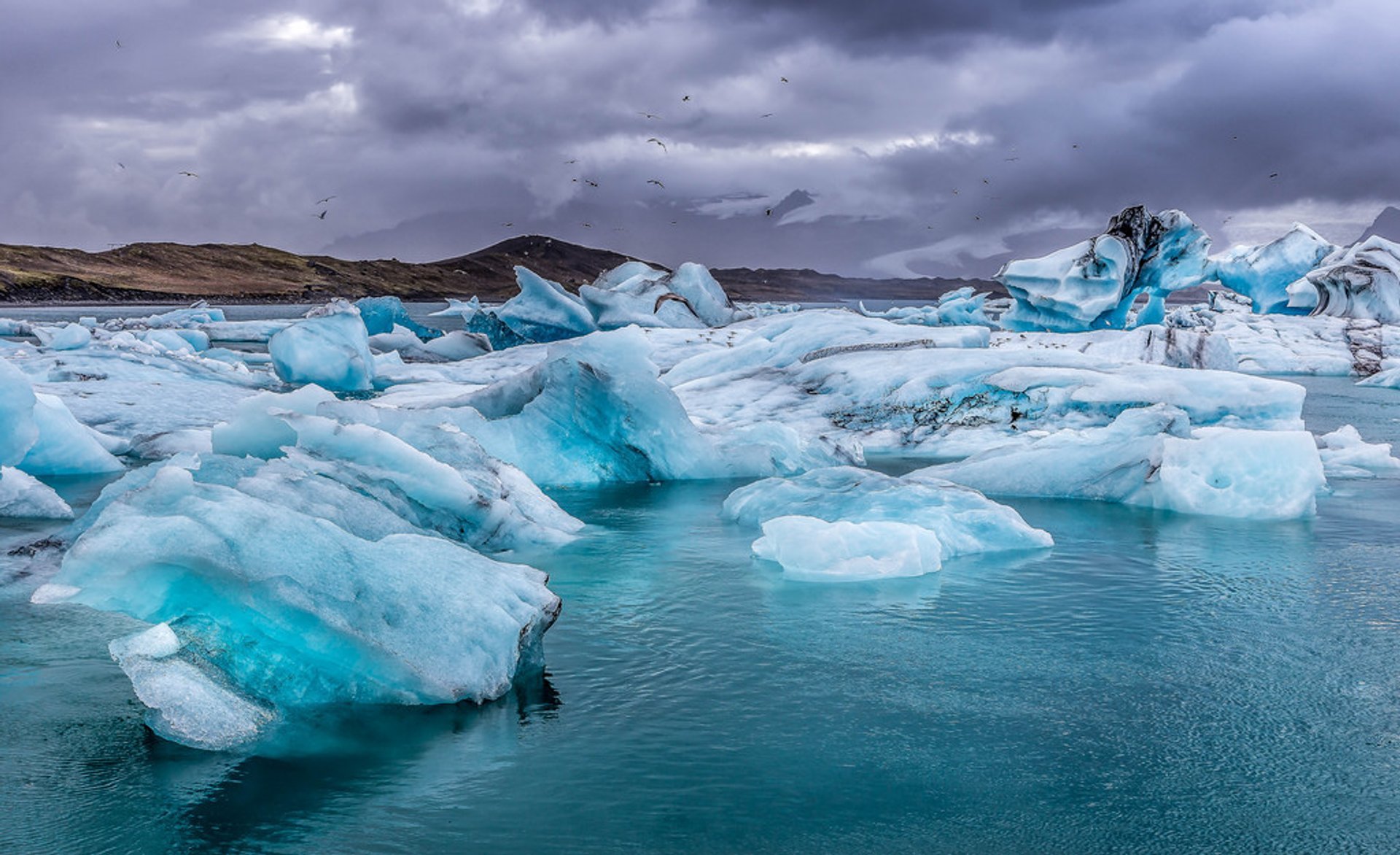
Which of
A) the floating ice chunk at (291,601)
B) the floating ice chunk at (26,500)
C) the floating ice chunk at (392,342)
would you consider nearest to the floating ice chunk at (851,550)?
the floating ice chunk at (291,601)

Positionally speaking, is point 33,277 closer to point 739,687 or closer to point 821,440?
point 821,440

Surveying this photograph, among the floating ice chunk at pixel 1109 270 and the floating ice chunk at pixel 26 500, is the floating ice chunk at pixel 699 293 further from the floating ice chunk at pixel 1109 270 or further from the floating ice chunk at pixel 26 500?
the floating ice chunk at pixel 26 500

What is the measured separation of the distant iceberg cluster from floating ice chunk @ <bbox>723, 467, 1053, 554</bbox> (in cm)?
3

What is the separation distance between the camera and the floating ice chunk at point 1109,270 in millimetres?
29328

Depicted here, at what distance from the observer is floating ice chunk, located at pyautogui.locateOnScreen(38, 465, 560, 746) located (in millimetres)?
4707

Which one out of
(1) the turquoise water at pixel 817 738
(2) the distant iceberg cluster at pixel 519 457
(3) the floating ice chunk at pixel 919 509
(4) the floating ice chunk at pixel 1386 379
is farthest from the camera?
(4) the floating ice chunk at pixel 1386 379

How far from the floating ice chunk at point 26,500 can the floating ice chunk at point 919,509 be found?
6061 millimetres

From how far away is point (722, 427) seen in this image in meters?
14.8

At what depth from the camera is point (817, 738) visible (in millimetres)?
4977

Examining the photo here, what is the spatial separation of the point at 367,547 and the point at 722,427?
9.61 meters

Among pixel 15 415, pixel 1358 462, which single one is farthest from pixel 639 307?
pixel 15 415

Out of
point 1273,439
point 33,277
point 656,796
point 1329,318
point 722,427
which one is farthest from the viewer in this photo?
point 33,277

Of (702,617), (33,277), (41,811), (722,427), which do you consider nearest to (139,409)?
(722,427)

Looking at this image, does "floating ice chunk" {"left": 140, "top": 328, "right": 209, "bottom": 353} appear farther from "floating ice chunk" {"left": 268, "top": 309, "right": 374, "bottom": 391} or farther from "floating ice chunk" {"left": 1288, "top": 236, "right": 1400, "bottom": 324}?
"floating ice chunk" {"left": 1288, "top": 236, "right": 1400, "bottom": 324}
